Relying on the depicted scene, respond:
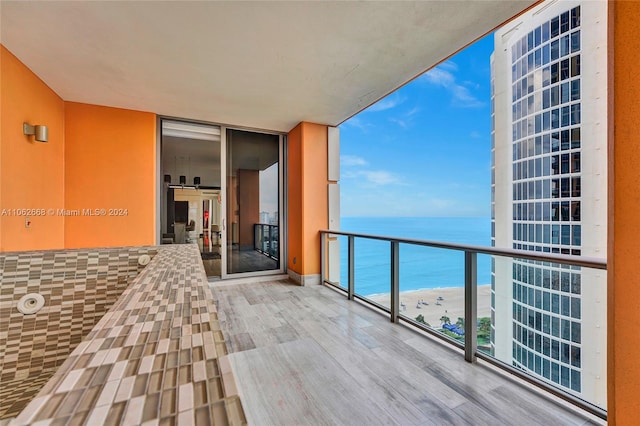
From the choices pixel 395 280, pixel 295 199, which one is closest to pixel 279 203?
pixel 295 199

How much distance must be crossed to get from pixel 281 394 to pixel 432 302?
1.60m

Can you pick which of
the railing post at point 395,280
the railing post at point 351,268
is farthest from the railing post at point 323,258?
the railing post at point 395,280

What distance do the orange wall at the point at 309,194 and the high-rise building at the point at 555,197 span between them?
2478 mm

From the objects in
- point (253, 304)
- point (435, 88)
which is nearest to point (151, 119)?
point (253, 304)

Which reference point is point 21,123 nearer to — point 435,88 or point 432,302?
point 432,302

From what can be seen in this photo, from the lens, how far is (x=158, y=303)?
0.74m

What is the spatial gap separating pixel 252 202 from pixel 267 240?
0.75m

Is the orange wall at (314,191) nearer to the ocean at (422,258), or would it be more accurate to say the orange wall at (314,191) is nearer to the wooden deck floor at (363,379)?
the ocean at (422,258)

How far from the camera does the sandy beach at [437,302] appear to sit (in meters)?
2.02

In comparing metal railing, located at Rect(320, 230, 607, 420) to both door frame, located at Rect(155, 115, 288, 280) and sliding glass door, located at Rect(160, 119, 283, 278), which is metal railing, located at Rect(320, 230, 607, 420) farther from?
sliding glass door, located at Rect(160, 119, 283, 278)

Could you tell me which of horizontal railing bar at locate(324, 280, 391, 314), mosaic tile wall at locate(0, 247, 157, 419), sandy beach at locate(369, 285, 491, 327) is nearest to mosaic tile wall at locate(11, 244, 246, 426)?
mosaic tile wall at locate(0, 247, 157, 419)

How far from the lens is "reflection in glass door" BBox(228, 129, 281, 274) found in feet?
14.3

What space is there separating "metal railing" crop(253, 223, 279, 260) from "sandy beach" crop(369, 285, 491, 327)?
239 cm

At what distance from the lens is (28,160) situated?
2.52m
